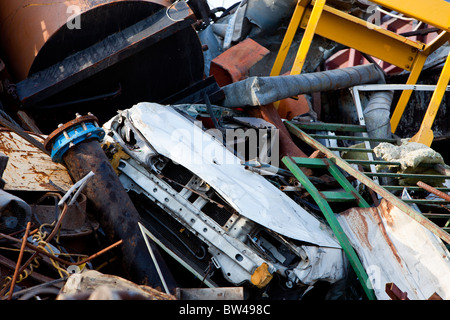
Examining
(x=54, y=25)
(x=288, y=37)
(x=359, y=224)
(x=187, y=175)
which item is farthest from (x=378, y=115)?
(x=54, y=25)

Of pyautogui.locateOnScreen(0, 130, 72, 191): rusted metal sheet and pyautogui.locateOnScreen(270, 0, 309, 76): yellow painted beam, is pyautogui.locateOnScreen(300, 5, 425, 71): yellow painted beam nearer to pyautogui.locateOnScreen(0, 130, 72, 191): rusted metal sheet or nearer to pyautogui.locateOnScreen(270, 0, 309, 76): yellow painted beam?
pyautogui.locateOnScreen(270, 0, 309, 76): yellow painted beam

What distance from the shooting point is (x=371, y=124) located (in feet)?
19.3

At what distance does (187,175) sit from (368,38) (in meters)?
3.47

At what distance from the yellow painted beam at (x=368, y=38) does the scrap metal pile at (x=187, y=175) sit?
0.16 meters

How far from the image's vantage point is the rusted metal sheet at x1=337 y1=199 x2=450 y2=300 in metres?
3.58

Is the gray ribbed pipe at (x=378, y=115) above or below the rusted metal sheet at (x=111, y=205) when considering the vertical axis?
below

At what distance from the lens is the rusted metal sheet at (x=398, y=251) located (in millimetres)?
3578

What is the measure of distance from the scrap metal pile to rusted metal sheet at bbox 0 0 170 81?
1 centimetres

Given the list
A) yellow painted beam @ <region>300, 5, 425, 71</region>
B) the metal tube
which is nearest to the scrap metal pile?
the metal tube

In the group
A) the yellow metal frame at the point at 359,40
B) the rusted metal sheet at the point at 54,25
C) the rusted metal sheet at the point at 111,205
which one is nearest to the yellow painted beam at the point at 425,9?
the yellow metal frame at the point at 359,40

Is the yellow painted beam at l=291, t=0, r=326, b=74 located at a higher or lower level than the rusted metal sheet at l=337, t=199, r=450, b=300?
higher

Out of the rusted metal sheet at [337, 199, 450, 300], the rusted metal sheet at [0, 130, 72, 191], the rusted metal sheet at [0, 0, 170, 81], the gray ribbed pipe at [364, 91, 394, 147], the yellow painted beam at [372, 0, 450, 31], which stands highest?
the rusted metal sheet at [0, 0, 170, 81]

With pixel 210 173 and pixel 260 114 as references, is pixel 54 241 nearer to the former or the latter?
pixel 210 173

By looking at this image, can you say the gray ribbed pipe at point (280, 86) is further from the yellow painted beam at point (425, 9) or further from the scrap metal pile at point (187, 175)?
the yellow painted beam at point (425, 9)
